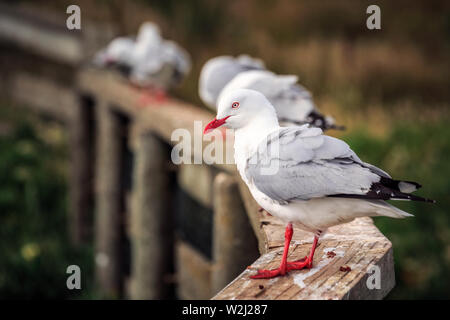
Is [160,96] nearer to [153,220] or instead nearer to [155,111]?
[155,111]

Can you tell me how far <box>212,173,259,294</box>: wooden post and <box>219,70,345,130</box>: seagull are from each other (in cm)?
45

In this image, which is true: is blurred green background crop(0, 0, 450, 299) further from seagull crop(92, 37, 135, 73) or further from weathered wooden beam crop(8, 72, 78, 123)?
seagull crop(92, 37, 135, 73)

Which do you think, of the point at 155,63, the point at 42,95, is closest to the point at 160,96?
the point at 155,63

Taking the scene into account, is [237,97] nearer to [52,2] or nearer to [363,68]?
[363,68]

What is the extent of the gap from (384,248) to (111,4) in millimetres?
8261

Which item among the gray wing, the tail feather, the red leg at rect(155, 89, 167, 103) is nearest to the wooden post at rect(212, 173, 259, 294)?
the gray wing

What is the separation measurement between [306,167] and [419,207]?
163 inches

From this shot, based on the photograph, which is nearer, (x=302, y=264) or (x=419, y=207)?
(x=302, y=264)

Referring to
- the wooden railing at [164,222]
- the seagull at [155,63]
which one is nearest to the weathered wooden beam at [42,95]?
the wooden railing at [164,222]

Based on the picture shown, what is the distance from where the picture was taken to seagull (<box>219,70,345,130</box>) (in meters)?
3.33

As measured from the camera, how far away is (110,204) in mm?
5711

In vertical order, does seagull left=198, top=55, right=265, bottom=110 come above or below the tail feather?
above

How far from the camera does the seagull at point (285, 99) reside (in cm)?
333
